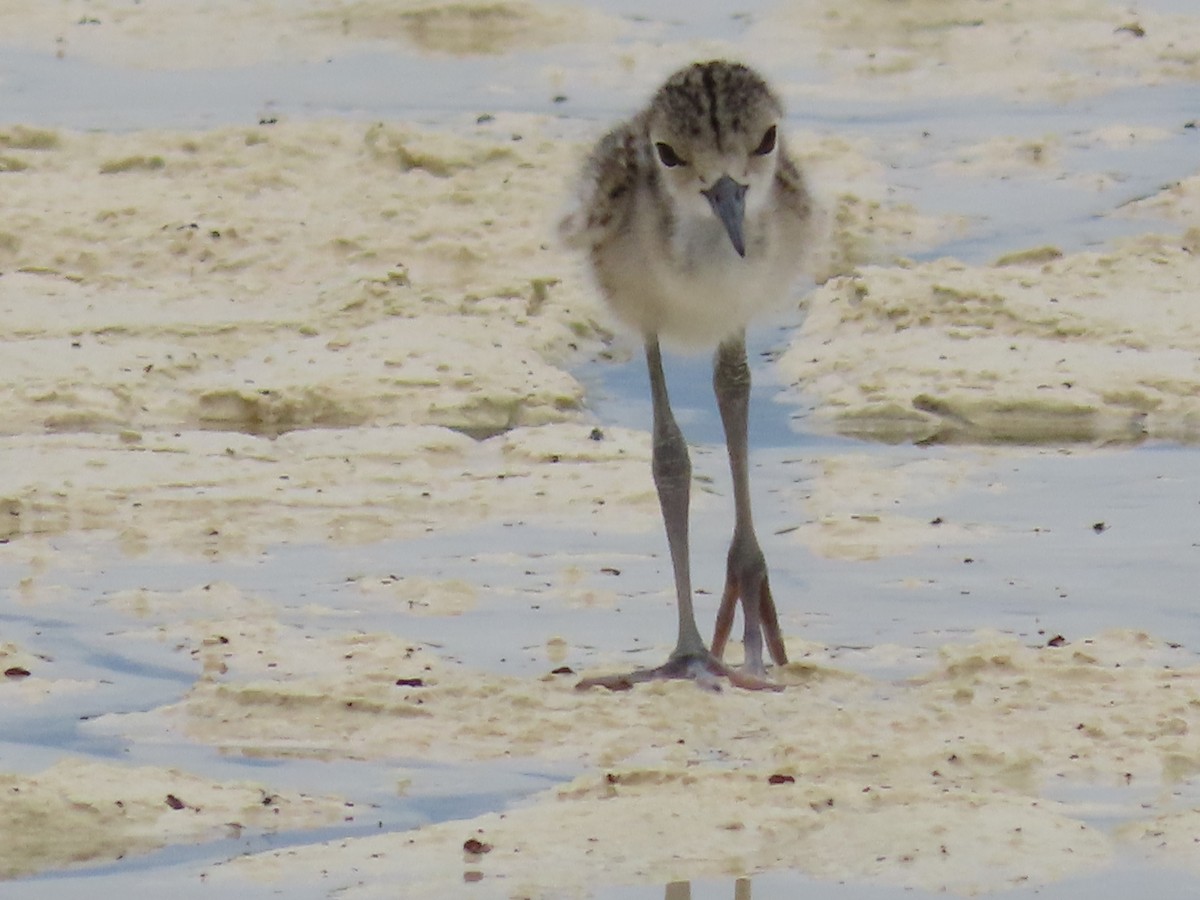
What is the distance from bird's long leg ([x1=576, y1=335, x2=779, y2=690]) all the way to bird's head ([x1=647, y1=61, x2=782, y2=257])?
0.43 meters

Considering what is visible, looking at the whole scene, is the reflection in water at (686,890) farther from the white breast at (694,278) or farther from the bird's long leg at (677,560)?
the white breast at (694,278)

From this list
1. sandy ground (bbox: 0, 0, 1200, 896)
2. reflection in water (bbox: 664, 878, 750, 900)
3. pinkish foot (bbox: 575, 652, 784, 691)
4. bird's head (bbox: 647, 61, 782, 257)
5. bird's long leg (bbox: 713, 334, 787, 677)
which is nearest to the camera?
reflection in water (bbox: 664, 878, 750, 900)

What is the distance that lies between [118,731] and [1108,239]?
472cm

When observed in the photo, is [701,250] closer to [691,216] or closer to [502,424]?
[691,216]

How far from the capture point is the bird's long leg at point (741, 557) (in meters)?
5.43

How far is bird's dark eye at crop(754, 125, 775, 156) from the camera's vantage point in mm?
5367

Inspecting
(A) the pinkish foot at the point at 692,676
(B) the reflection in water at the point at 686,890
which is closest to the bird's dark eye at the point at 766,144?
(A) the pinkish foot at the point at 692,676

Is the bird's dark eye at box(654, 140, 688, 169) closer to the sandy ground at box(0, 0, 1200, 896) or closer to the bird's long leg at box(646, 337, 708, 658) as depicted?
the bird's long leg at box(646, 337, 708, 658)

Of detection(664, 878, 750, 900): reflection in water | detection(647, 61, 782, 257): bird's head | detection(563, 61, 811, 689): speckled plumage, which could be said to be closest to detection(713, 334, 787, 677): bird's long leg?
detection(563, 61, 811, 689): speckled plumage

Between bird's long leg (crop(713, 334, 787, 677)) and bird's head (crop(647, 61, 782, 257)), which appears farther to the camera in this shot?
bird's long leg (crop(713, 334, 787, 677))

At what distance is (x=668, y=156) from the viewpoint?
5371 mm

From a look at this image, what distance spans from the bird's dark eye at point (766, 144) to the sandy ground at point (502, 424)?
72 centimetres

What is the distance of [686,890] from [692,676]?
1244 millimetres

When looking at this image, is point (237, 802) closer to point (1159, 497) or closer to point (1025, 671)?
point (1025, 671)
